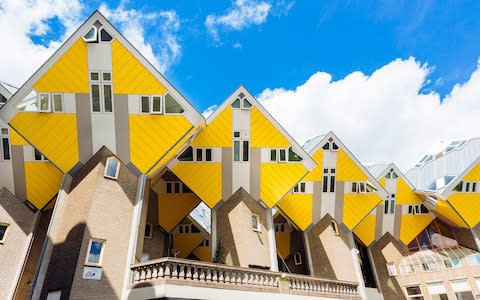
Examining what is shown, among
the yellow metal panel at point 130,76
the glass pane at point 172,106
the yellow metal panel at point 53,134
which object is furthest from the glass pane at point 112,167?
the glass pane at point 172,106

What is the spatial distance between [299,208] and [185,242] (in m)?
10.7

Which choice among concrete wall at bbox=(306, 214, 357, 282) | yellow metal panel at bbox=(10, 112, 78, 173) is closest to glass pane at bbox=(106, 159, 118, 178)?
yellow metal panel at bbox=(10, 112, 78, 173)

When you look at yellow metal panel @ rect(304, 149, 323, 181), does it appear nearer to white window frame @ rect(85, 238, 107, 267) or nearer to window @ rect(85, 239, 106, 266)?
white window frame @ rect(85, 238, 107, 267)

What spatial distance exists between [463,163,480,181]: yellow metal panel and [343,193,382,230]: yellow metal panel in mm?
8935

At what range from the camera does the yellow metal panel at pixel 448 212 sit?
3059 centimetres

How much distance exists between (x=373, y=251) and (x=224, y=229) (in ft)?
60.3

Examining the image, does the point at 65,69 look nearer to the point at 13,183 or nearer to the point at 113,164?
the point at 113,164

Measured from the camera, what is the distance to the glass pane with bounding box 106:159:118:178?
18320 mm

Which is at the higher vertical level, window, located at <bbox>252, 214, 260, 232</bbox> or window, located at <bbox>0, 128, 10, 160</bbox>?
window, located at <bbox>0, 128, 10, 160</bbox>

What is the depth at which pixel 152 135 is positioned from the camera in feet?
63.2

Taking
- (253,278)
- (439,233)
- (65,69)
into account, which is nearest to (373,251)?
(439,233)

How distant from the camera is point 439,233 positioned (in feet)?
111

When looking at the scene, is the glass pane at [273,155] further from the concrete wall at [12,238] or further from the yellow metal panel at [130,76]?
the concrete wall at [12,238]

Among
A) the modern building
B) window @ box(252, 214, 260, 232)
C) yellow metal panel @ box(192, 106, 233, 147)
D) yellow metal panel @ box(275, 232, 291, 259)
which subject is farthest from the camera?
yellow metal panel @ box(275, 232, 291, 259)
